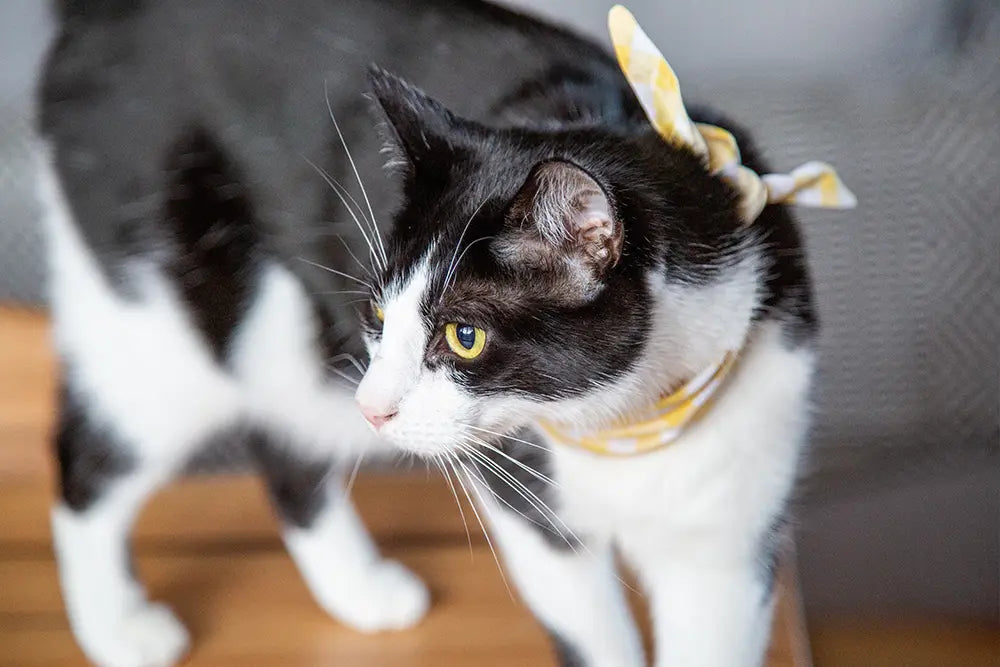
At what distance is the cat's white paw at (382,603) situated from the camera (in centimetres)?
81

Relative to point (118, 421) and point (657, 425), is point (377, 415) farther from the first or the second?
point (118, 421)

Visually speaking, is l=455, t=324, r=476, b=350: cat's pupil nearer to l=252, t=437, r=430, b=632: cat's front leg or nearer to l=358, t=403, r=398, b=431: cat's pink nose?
l=358, t=403, r=398, b=431: cat's pink nose

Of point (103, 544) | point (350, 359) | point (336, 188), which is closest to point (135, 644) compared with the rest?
point (103, 544)

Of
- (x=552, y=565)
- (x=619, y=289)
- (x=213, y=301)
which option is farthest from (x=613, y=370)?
(x=213, y=301)

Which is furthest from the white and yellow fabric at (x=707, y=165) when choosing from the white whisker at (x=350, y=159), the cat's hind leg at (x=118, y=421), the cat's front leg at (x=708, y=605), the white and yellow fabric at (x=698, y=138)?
the cat's hind leg at (x=118, y=421)

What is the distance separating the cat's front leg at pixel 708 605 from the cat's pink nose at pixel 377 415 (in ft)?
0.76

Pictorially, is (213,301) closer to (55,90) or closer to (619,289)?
(55,90)

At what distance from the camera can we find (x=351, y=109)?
0.70 meters

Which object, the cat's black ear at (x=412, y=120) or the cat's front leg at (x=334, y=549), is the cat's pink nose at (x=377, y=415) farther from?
the cat's front leg at (x=334, y=549)

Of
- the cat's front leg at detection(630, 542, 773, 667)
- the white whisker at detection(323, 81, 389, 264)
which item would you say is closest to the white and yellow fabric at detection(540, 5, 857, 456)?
the cat's front leg at detection(630, 542, 773, 667)

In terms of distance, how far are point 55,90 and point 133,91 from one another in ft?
0.17

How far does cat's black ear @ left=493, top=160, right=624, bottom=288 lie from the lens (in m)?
0.50

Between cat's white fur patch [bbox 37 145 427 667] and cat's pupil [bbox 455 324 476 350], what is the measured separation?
8.3 inches

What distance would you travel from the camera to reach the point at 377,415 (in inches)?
23.0
